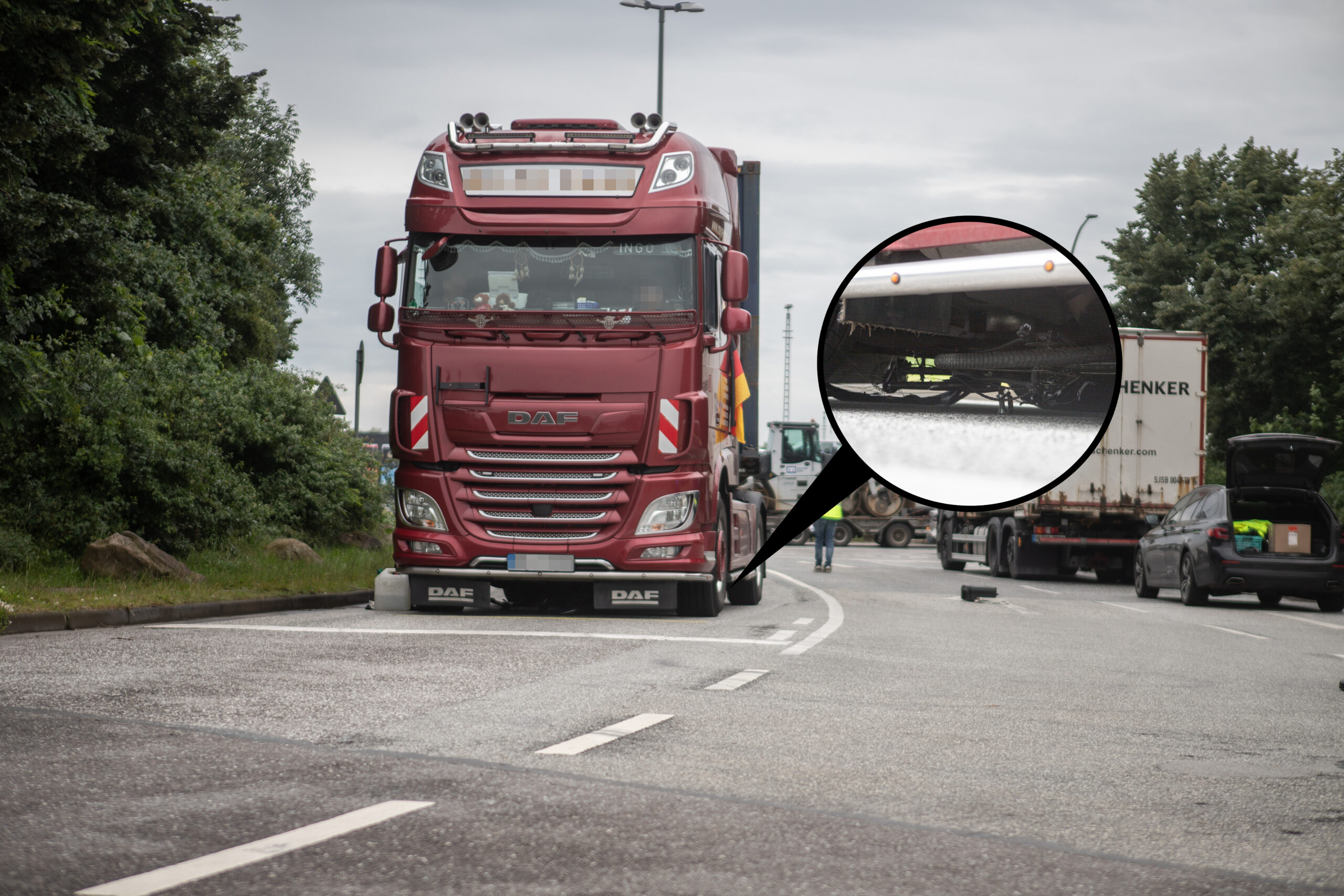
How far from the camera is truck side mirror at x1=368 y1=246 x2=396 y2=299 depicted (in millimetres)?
13297

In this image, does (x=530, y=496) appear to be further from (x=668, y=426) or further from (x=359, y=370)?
(x=359, y=370)

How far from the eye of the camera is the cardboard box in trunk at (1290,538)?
20359 millimetres

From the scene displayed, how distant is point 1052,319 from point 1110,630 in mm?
13687

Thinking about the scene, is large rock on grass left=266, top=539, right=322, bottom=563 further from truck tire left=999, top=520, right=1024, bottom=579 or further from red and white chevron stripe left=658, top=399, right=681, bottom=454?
truck tire left=999, top=520, right=1024, bottom=579

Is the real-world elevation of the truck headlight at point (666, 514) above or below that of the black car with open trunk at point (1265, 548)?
above

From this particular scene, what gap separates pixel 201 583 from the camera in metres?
15.7

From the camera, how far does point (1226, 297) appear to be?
118 ft

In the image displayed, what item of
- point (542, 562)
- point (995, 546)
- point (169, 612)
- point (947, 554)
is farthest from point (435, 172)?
point (947, 554)

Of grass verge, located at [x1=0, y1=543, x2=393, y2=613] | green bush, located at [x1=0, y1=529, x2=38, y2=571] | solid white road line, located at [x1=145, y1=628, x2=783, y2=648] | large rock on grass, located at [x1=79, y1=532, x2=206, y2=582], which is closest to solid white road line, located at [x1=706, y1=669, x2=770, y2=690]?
solid white road line, located at [x1=145, y1=628, x2=783, y2=648]

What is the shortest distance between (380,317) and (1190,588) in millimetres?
12758

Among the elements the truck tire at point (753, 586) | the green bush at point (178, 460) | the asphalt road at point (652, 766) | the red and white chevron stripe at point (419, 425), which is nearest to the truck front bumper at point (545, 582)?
the red and white chevron stripe at point (419, 425)

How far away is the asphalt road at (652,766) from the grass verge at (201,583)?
1.27 m

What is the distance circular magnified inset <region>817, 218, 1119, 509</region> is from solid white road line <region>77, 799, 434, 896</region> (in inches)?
95.4

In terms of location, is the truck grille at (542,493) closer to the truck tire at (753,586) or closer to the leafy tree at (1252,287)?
the truck tire at (753,586)
